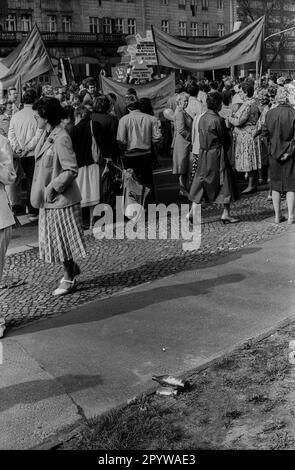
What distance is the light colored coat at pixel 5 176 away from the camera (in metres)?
5.00

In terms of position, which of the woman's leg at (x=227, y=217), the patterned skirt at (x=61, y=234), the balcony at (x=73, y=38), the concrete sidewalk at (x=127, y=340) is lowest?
the concrete sidewalk at (x=127, y=340)

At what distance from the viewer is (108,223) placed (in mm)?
9367

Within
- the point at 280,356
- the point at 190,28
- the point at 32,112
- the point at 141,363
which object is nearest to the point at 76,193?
the point at 141,363

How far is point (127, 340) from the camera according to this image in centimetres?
500

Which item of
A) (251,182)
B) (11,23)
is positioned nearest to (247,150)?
(251,182)

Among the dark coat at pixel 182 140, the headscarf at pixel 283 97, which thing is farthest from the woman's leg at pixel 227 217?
the dark coat at pixel 182 140

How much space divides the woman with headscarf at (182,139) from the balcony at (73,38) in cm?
5051

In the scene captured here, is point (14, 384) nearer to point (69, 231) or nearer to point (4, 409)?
point (4, 409)

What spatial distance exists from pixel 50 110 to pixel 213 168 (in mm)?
3303

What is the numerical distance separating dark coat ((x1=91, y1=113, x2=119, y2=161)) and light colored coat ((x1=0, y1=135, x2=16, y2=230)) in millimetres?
3896

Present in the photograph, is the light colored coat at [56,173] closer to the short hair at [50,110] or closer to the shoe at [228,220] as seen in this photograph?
the short hair at [50,110]

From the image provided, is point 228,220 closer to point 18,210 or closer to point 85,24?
point 18,210

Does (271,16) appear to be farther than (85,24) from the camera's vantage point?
Yes

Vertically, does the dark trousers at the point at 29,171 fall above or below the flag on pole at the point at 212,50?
below
